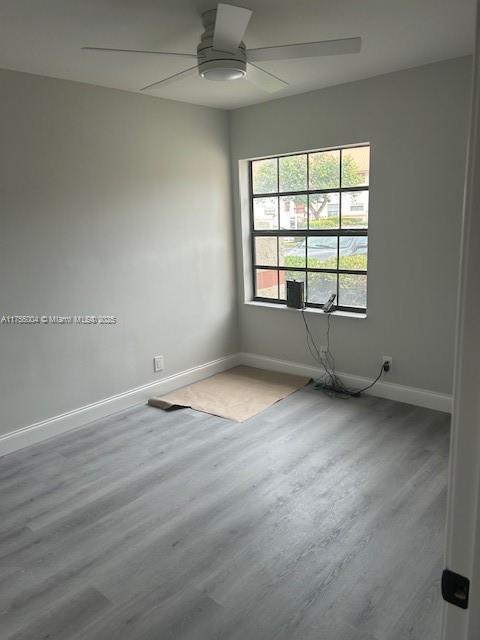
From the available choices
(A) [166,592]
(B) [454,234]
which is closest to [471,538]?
(A) [166,592]

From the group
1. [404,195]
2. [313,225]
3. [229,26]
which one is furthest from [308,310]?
[229,26]

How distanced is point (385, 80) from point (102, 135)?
7.07ft

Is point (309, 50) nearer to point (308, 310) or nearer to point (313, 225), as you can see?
point (313, 225)

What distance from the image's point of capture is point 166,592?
2.13 meters

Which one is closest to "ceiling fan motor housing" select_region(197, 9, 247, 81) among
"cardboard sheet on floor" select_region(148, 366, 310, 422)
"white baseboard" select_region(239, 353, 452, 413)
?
"cardboard sheet on floor" select_region(148, 366, 310, 422)

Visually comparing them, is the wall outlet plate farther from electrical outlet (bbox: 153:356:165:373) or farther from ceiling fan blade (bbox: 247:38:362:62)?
ceiling fan blade (bbox: 247:38:362:62)

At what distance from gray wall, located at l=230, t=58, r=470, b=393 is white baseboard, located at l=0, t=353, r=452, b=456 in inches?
3.5

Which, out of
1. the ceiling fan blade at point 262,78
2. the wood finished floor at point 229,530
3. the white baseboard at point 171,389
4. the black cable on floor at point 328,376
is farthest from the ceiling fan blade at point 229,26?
the white baseboard at point 171,389

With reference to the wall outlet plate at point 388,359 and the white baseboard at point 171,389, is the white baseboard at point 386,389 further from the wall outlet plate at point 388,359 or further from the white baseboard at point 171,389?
the wall outlet plate at point 388,359

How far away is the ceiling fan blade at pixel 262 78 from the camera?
8.85ft

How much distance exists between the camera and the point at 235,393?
172 inches

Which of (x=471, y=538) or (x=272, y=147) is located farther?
(x=272, y=147)

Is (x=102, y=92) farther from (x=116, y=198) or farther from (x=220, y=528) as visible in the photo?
(x=220, y=528)

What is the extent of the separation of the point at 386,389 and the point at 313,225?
5.16 feet
